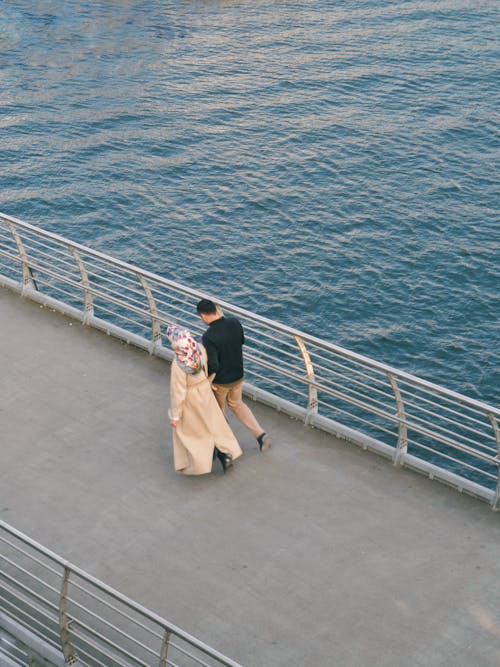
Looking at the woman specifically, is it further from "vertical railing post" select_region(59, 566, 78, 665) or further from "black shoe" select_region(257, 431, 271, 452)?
"vertical railing post" select_region(59, 566, 78, 665)

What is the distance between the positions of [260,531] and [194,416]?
4.26 ft

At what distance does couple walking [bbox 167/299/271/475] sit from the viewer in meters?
10.1

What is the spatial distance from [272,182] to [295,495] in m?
24.6

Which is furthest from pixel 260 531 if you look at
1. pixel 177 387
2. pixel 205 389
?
pixel 177 387

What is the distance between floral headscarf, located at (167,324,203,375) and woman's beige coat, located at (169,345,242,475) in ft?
0.23

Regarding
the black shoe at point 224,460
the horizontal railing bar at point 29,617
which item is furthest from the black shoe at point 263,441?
the horizontal railing bar at point 29,617

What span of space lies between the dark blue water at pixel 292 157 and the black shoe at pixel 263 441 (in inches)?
546

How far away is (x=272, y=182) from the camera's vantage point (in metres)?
34.1

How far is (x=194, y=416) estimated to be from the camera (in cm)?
1032

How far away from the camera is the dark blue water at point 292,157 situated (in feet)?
90.9

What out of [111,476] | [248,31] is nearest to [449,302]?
[111,476]

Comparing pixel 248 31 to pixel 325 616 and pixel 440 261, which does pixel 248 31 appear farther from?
pixel 325 616

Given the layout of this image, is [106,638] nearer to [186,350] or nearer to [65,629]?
[65,629]

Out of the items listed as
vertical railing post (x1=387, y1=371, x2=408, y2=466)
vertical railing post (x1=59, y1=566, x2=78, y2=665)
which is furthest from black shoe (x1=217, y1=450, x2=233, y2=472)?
vertical railing post (x1=59, y1=566, x2=78, y2=665)
